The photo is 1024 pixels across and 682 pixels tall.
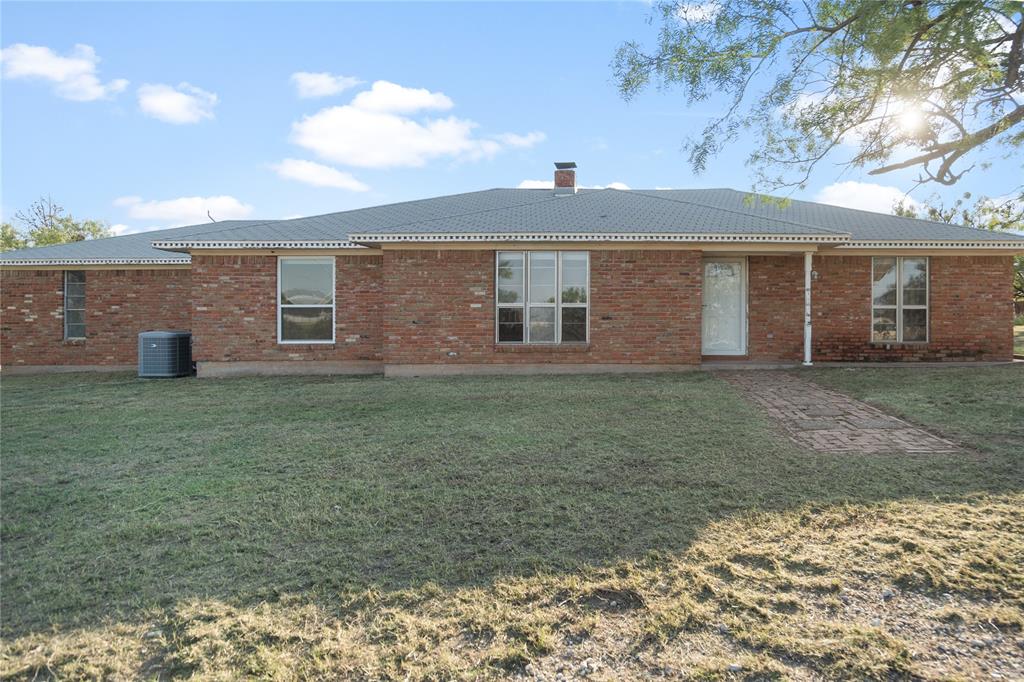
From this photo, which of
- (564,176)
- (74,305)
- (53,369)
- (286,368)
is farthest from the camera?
(564,176)

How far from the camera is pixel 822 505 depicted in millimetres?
4668

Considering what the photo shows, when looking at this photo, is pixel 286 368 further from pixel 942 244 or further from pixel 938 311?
pixel 938 311

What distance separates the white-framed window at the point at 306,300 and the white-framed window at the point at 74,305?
20.2 feet

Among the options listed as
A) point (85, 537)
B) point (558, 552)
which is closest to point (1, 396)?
point (85, 537)

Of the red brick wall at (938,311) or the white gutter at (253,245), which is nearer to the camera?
the white gutter at (253,245)

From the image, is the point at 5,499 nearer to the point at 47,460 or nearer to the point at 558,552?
the point at 47,460

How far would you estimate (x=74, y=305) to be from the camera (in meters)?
15.6

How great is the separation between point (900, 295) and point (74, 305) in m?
19.2

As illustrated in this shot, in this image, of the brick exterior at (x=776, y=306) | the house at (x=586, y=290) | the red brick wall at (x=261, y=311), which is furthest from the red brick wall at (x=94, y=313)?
the brick exterior at (x=776, y=306)

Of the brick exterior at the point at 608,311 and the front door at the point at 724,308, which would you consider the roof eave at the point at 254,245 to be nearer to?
the brick exterior at the point at 608,311

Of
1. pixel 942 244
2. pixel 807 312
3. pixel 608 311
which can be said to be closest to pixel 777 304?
pixel 807 312

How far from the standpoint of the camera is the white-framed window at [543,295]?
12484mm

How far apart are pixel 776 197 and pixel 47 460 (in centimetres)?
1161

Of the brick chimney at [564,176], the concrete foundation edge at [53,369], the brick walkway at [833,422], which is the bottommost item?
the brick walkway at [833,422]
